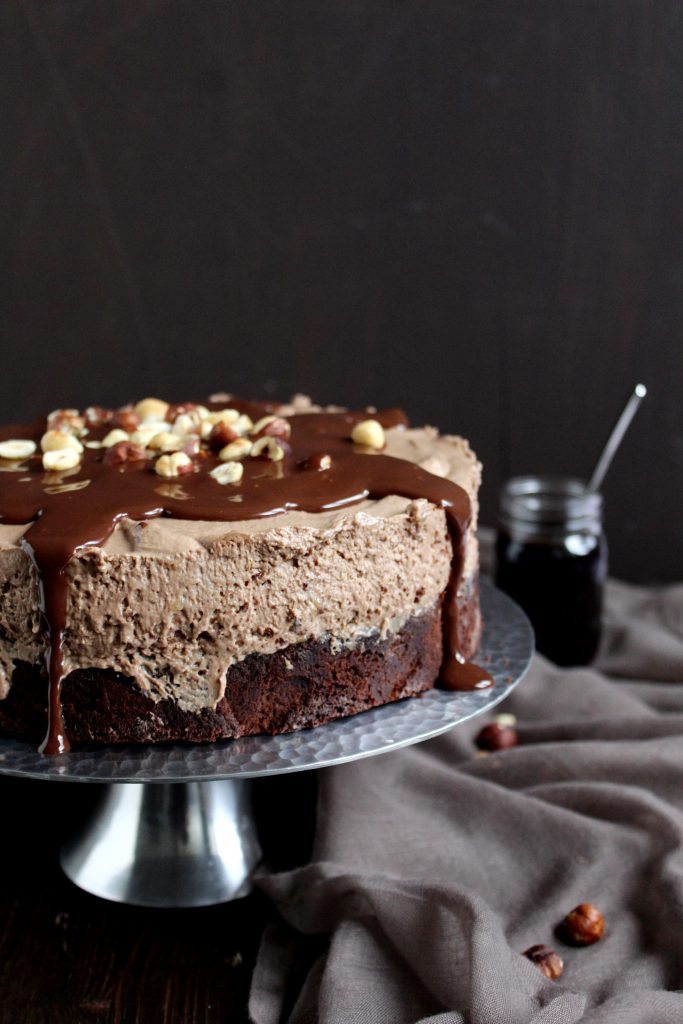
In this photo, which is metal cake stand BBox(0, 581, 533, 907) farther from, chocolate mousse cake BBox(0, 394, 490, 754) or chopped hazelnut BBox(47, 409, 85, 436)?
chopped hazelnut BBox(47, 409, 85, 436)

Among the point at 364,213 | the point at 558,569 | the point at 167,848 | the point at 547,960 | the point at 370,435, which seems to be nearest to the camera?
the point at 547,960

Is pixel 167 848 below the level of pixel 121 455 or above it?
below

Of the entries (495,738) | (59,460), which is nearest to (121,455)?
Answer: (59,460)

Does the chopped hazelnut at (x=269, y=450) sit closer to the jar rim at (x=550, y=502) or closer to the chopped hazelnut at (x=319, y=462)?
the chopped hazelnut at (x=319, y=462)

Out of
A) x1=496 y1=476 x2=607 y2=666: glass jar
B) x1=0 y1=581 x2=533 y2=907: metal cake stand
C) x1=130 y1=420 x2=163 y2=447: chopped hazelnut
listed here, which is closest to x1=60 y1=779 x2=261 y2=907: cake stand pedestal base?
x1=0 y1=581 x2=533 y2=907: metal cake stand

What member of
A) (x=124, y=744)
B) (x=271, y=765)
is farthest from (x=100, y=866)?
(x=271, y=765)

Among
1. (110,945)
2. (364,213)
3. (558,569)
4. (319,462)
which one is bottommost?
(110,945)

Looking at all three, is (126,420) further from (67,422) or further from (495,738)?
(495,738)

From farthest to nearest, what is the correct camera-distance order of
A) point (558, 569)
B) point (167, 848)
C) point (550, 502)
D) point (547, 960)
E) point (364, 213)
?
point (364, 213) < point (550, 502) < point (558, 569) < point (167, 848) < point (547, 960)
